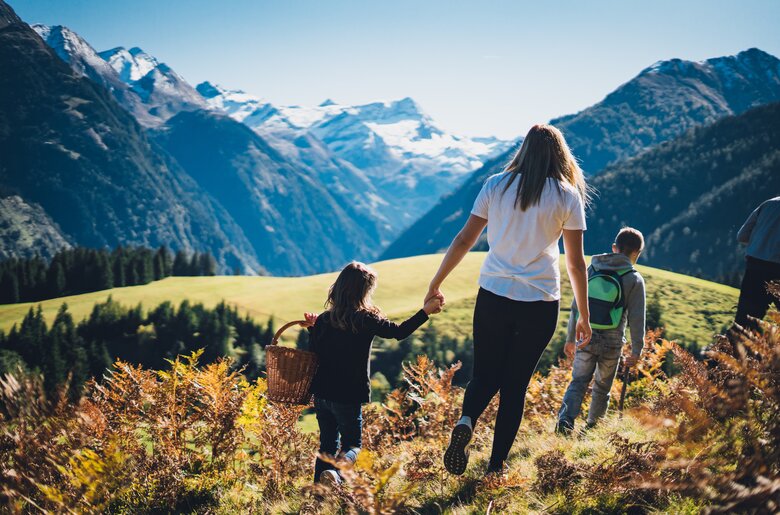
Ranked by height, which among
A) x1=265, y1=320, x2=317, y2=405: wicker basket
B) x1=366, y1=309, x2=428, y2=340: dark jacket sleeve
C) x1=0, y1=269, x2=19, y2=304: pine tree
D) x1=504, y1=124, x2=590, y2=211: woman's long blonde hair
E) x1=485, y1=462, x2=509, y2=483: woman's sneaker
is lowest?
x1=0, y1=269, x2=19, y2=304: pine tree

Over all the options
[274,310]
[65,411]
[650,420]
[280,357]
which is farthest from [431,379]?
[274,310]

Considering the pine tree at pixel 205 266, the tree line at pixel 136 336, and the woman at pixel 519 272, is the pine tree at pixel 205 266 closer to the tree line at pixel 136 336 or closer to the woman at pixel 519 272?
the tree line at pixel 136 336

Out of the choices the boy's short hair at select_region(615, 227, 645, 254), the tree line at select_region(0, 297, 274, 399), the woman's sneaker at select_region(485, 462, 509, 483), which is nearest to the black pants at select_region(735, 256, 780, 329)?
the boy's short hair at select_region(615, 227, 645, 254)

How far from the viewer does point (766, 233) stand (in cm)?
635

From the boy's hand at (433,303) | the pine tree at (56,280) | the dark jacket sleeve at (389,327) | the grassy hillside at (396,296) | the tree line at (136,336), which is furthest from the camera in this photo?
the pine tree at (56,280)

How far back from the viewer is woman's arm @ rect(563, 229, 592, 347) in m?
4.19

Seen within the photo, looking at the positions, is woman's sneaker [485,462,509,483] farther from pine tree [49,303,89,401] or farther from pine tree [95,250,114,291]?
pine tree [95,250,114,291]

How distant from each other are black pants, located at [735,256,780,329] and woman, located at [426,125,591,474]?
11.4ft

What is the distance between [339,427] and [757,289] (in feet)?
17.5

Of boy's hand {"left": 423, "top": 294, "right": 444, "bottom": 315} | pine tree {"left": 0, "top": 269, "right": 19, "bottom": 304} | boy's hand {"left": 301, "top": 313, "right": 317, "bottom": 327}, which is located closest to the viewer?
boy's hand {"left": 423, "top": 294, "right": 444, "bottom": 315}

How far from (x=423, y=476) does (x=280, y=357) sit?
65.4 inches

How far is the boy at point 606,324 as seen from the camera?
6.09 metres

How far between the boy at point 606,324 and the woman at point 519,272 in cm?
196

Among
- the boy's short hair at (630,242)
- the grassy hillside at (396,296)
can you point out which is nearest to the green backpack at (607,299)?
the boy's short hair at (630,242)
